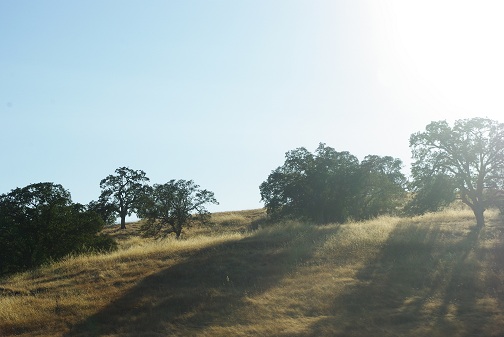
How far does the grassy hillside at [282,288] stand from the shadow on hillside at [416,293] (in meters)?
0.04

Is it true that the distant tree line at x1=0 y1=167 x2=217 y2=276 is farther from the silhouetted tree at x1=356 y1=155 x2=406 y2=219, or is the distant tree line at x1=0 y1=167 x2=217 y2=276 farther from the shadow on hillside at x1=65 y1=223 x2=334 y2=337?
the silhouetted tree at x1=356 y1=155 x2=406 y2=219

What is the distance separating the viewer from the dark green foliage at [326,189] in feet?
124

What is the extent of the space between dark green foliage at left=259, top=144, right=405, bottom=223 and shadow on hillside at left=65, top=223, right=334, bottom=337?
12.5 metres

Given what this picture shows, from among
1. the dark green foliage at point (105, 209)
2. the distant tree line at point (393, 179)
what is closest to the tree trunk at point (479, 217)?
the distant tree line at point (393, 179)

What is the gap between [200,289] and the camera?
18062 millimetres

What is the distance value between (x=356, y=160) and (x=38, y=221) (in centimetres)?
2594

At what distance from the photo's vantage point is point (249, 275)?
19750mm

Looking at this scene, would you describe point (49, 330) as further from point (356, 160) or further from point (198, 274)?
point (356, 160)

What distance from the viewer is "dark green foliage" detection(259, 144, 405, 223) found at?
37.8 m

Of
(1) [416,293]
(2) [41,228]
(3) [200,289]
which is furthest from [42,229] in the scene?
(1) [416,293]

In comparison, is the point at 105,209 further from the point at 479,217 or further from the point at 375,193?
the point at 479,217

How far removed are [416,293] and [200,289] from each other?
8.10 m

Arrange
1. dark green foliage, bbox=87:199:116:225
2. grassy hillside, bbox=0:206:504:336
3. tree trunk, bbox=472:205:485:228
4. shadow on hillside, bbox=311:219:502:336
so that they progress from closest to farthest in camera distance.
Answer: shadow on hillside, bbox=311:219:502:336, grassy hillside, bbox=0:206:504:336, tree trunk, bbox=472:205:485:228, dark green foliage, bbox=87:199:116:225

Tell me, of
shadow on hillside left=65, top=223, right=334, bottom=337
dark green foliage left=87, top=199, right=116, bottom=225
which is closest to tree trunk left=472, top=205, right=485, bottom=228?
shadow on hillside left=65, top=223, right=334, bottom=337
